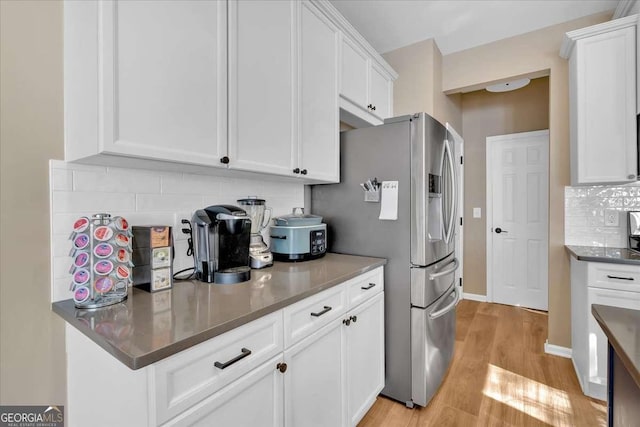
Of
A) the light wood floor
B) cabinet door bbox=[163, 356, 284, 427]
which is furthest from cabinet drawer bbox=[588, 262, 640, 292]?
cabinet door bbox=[163, 356, 284, 427]

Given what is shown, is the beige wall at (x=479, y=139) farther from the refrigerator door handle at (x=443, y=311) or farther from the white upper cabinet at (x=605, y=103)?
the refrigerator door handle at (x=443, y=311)

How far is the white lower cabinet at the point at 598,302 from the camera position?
1.86 meters

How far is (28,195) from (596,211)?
3435 mm

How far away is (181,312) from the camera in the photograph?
982 millimetres

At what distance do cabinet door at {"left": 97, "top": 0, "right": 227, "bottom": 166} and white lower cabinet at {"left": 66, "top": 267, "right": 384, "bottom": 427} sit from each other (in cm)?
68

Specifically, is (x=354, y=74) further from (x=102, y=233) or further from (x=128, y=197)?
(x=102, y=233)

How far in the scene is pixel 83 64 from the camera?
1.05m

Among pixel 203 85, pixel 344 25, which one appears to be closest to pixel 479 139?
pixel 344 25

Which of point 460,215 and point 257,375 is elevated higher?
point 460,215

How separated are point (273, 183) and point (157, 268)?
0.96 meters

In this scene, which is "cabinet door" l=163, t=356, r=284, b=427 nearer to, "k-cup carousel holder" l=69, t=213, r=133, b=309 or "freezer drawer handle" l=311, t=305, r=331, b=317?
"freezer drawer handle" l=311, t=305, r=331, b=317

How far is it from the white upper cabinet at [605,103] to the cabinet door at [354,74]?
4.90 feet

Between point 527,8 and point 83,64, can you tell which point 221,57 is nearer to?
point 83,64

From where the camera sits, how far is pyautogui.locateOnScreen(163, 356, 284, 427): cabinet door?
33.2 inches
